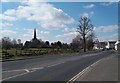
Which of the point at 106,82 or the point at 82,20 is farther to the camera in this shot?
the point at 82,20

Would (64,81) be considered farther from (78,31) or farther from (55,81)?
(78,31)

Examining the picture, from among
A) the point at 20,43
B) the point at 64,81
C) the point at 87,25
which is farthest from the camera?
the point at 20,43

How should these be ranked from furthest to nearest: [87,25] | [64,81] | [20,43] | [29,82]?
[20,43] < [87,25] < [64,81] < [29,82]

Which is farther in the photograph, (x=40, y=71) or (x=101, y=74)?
(x=40, y=71)

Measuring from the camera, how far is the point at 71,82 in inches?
543

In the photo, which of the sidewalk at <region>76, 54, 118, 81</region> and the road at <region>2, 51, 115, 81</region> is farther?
the road at <region>2, 51, 115, 81</region>

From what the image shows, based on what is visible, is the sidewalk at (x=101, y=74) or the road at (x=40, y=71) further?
the road at (x=40, y=71)

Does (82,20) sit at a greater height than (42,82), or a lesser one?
greater

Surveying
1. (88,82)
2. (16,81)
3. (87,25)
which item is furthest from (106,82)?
(87,25)

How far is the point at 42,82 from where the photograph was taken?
13695mm

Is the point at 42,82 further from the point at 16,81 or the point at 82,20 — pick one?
the point at 82,20

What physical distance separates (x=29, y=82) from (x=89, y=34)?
89406 millimetres

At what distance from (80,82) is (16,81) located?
3029 millimetres

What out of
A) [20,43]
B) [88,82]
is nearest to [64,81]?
[88,82]
